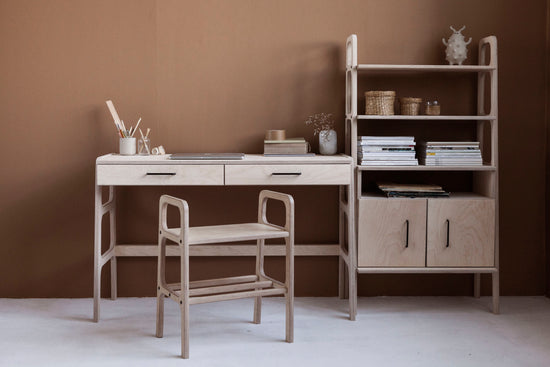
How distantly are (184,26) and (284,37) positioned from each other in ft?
2.07

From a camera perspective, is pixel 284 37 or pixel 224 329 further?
pixel 284 37

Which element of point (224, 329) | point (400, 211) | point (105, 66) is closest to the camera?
point (224, 329)

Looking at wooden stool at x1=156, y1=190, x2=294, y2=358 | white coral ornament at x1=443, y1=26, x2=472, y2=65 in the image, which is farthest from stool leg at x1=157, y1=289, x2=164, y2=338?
white coral ornament at x1=443, y1=26, x2=472, y2=65

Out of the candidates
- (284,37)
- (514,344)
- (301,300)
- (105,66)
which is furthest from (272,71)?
(514,344)

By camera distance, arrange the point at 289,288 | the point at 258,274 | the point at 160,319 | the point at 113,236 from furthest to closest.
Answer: the point at 113,236 < the point at 258,274 < the point at 160,319 < the point at 289,288

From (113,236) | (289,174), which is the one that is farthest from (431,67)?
(113,236)

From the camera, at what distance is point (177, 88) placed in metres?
4.27

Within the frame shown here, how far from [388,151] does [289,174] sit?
0.63 m

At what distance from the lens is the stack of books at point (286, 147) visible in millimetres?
4020

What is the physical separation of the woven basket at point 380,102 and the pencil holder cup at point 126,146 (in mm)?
1416

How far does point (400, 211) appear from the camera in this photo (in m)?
3.95

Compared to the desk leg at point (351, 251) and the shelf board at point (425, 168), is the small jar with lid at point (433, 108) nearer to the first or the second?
the shelf board at point (425, 168)

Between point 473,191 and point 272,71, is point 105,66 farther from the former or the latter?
point 473,191

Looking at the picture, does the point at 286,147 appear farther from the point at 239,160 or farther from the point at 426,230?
the point at 426,230
